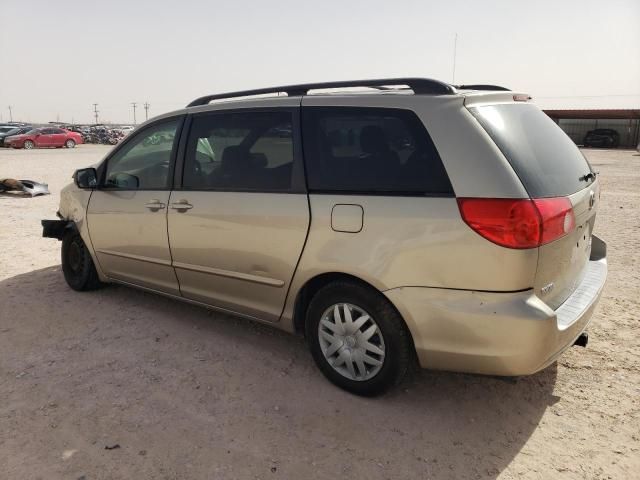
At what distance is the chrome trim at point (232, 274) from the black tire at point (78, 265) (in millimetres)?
1401

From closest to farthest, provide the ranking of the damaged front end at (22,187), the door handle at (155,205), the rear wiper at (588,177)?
the rear wiper at (588,177)
the door handle at (155,205)
the damaged front end at (22,187)

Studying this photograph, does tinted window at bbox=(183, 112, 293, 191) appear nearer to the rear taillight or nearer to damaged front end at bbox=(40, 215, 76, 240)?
the rear taillight

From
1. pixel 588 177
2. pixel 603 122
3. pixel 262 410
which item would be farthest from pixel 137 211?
pixel 603 122

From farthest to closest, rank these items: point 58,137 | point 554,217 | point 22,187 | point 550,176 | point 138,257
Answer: point 58,137
point 22,187
point 138,257
point 550,176
point 554,217

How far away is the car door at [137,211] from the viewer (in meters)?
3.97

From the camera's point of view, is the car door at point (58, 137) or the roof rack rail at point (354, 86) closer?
the roof rack rail at point (354, 86)

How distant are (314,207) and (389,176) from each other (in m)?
0.49

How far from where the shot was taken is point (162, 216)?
12.8 ft

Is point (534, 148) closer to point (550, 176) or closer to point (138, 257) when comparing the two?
point (550, 176)

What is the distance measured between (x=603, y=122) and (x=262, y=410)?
47.1 metres

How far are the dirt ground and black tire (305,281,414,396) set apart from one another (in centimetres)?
11

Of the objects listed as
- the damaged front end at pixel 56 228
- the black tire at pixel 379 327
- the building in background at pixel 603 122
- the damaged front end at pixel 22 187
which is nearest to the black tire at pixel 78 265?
the damaged front end at pixel 56 228

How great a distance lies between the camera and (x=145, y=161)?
4273 millimetres

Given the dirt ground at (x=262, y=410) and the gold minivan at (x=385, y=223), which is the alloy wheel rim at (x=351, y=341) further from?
the dirt ground at (x=262, y=410)
